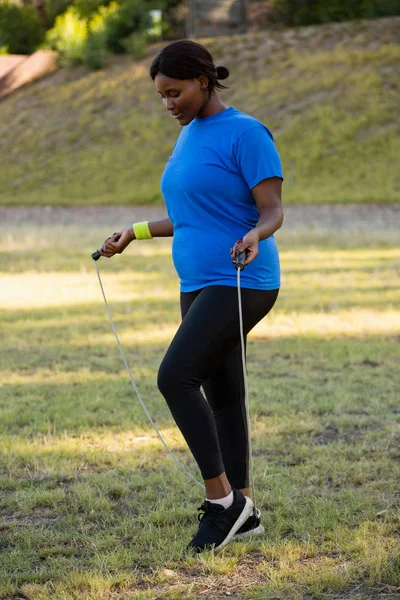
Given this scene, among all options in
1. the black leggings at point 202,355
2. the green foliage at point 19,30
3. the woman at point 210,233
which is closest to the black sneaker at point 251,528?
the woman at point 210,233

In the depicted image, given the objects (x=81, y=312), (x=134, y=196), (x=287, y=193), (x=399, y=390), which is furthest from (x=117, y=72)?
(x=399, y=390)

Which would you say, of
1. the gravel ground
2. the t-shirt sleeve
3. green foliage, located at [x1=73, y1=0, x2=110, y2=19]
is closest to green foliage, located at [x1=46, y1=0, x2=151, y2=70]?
green foliage, located at [x1=73, y1=0, x2=110, y2=19]

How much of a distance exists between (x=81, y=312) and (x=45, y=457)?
4.53 meters

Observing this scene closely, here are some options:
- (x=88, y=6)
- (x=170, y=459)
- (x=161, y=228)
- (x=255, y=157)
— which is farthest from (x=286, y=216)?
(x=88, y=6)

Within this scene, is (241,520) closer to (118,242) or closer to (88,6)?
(118,242)

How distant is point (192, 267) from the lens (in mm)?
Answer: 3387

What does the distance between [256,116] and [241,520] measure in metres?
27.6

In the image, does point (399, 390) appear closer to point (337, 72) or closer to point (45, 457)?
point (45, 457)

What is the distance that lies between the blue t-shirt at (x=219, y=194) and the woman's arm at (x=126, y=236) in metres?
0.26

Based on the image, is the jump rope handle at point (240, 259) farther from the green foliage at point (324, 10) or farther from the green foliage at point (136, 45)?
the green foliage at point (324, 10)

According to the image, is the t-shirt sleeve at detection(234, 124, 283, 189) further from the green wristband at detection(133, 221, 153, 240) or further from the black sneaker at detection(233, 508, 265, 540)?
the black sneaker at detection(233, 508, 265, 540)

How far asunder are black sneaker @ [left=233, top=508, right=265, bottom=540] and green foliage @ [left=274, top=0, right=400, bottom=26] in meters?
37.6

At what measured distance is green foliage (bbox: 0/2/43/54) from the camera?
41875mm

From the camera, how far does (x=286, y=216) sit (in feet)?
65.5
